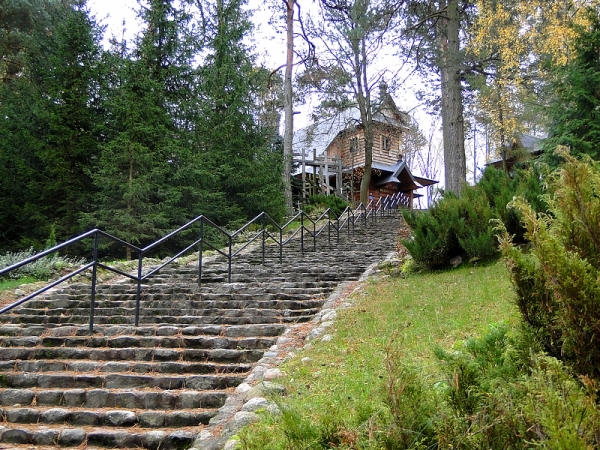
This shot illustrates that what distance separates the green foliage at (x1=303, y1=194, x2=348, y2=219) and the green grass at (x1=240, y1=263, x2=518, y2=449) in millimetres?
12640

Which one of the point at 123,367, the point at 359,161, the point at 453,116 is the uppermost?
the point at 359,161

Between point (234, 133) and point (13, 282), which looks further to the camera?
point (234, 133)

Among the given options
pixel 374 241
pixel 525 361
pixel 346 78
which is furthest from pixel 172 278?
pixel 346 78

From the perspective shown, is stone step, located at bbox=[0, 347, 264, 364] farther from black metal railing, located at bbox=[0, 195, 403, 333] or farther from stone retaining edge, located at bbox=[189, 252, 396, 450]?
black metal railing, located at bbox=[0, 195, 403, 333]

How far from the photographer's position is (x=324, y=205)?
20812 millimetres

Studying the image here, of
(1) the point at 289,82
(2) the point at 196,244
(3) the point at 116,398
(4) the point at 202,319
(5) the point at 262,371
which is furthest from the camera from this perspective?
(1) the point at 289,82

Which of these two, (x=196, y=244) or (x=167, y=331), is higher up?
(x=196, y=244)

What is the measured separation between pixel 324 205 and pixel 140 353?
1605cm

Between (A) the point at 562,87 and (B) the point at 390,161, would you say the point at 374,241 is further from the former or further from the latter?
(B) the point at 390,161

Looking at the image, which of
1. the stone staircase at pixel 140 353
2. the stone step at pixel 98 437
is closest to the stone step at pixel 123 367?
the stone staircase at pixel 140 353

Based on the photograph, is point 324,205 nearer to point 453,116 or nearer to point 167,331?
point 453,116

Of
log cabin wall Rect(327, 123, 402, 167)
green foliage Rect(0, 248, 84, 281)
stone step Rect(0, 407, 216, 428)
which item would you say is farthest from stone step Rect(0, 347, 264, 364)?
log cabin wall Rect(327, 123, 402, 167)

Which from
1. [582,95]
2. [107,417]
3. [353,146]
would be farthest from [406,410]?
[353,146]

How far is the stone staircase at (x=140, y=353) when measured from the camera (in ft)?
13.0
